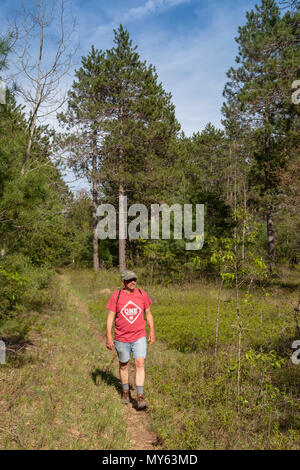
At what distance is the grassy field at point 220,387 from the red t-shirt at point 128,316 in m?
1.17

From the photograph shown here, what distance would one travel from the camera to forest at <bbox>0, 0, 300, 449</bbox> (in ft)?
15.4

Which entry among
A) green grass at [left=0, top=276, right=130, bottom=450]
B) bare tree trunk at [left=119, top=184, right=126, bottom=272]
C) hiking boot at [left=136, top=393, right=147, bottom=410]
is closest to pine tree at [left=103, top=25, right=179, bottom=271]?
bare tree trunk at [left=119, top=184, right=126, bottom=272]

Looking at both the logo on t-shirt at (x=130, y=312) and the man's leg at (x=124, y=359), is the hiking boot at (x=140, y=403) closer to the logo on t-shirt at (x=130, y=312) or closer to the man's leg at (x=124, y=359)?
the man's leg at (x=124, y=359)

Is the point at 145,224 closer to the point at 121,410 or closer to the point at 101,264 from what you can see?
the point at 101,264

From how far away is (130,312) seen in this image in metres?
5.16

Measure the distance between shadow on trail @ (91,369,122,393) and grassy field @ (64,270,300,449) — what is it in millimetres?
553

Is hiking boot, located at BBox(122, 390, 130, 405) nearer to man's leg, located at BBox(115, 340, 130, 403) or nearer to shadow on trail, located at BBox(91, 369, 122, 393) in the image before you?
man's leg, located at BBox(115, 340, 130, 403)

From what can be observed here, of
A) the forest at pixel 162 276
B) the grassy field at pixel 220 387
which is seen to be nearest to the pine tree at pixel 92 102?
the forest at pixel 162 276

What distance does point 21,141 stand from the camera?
6.35m

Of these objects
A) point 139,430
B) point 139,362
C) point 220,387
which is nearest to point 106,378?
point 139,362

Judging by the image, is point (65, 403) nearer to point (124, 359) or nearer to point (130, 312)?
point (124, 359)

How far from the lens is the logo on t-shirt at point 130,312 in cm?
515

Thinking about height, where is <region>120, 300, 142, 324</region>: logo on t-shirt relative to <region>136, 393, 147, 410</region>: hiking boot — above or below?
above

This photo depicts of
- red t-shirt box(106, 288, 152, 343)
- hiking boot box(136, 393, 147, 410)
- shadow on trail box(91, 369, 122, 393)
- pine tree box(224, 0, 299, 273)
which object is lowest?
shadow on trail box(91, 369, 122, 393)
